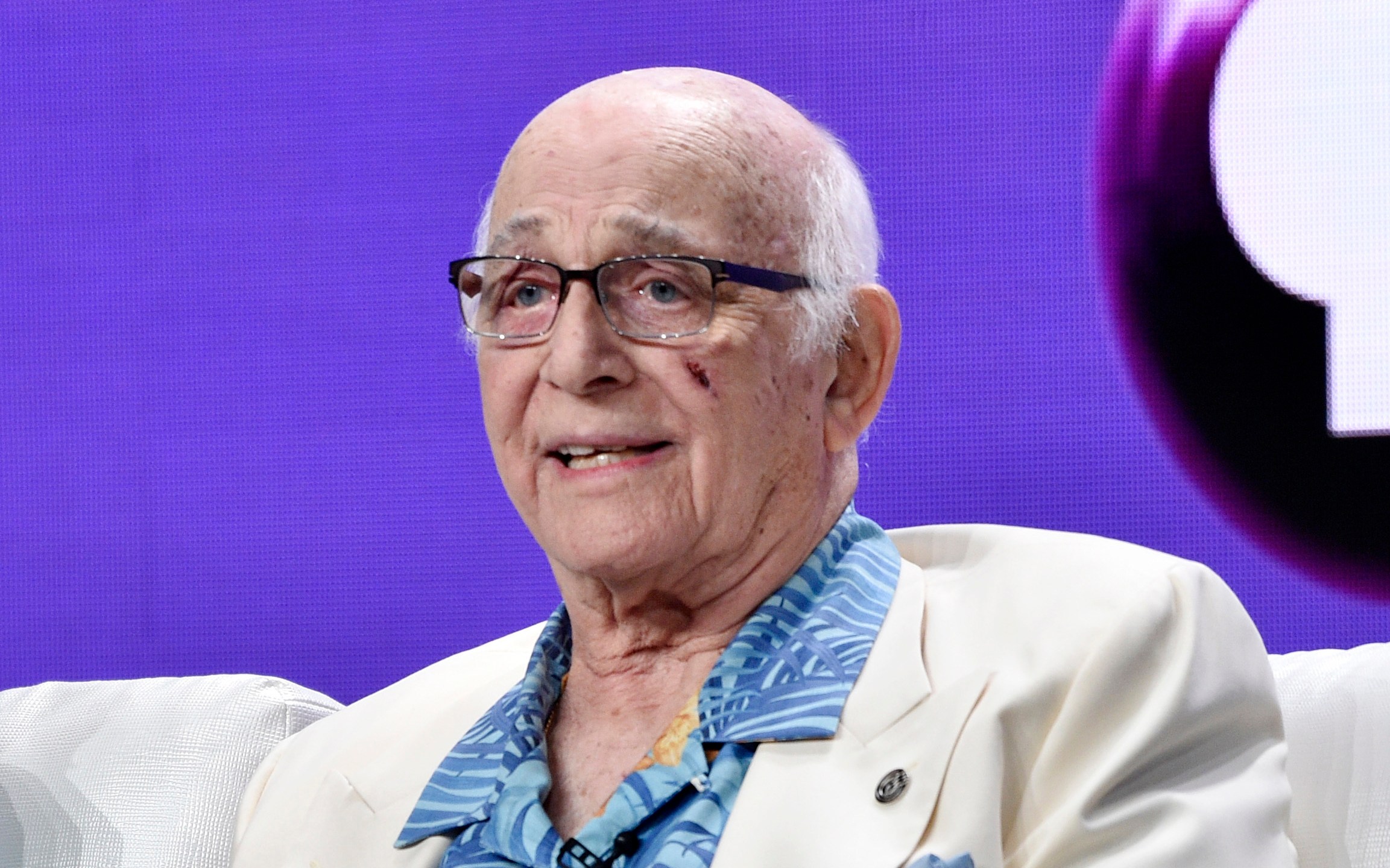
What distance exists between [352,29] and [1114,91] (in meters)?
1.30

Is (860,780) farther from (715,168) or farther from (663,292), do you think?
(715,168)

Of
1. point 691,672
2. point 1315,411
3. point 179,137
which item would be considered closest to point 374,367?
point 179,137

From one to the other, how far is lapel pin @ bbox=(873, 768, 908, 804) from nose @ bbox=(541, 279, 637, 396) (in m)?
0.51

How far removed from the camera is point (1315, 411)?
2.04m

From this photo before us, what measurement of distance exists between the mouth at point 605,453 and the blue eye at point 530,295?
18 cm

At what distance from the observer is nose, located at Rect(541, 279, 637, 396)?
1577 millimetres

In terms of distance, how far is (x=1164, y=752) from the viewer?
1.35 meters

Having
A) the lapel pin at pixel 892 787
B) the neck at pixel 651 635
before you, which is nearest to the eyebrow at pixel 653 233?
the neck at pixel 651 635

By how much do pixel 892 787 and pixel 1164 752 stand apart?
258mm

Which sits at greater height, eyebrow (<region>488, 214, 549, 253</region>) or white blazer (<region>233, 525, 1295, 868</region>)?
eyebrow (<region>488, 214, 549, 253</region>)

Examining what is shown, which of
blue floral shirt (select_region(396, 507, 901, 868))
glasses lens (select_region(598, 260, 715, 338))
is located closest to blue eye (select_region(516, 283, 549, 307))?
glasses lens (select_region(598, 260, 715, 338))

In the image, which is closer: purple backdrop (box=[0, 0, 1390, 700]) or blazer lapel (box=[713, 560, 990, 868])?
blazer lapel (box=[713, 560, 990, 868])

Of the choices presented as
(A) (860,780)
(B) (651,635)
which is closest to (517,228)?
(B) (651,635)

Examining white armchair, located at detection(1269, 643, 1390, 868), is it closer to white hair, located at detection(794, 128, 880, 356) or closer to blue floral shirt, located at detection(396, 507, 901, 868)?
blue floral shirt, located at detection(396, 507, 901, 868)
